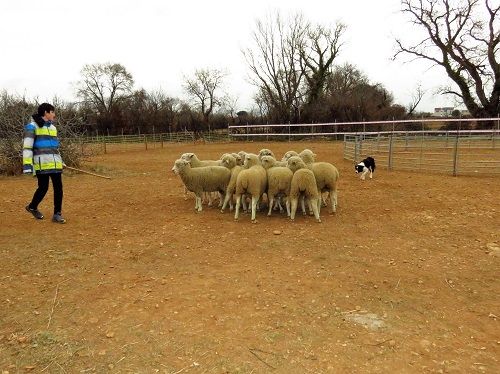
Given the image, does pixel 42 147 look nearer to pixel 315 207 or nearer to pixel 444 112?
pixel 315 207

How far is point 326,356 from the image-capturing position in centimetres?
299

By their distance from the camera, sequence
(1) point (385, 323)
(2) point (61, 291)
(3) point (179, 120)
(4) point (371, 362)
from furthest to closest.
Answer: (3) point (179, 120), (2) point (61, 291), (1) point (385, 323), (4) point (371, 362)

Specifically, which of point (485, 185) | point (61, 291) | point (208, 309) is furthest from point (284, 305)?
point (485, 185)

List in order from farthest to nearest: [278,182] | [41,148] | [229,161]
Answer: [229,161] < [278,182] < [41,148]

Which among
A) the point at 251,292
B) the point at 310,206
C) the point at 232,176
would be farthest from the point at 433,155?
the point at 251,292

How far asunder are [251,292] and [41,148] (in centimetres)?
419

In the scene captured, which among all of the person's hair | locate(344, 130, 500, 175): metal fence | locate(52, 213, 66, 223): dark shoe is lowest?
locate(52, 213, 66, 223): dark shoe

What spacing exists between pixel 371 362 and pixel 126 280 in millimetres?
2746

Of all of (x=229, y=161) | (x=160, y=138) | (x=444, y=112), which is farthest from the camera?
(x=444, y=112)

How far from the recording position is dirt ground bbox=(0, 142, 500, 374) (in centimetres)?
300

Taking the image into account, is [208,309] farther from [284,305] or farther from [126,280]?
[126,280]

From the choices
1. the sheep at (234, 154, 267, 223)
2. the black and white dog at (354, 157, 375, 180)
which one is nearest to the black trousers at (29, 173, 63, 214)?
the sheep at (234, 154, 267, 223)

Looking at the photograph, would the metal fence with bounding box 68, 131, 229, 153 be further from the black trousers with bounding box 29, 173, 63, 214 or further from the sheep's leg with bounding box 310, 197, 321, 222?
the sheep's leg with bounding box 310, 197, 321, 222

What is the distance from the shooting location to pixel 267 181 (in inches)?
269
